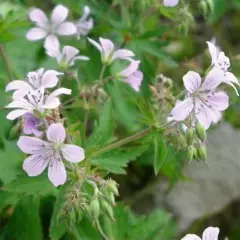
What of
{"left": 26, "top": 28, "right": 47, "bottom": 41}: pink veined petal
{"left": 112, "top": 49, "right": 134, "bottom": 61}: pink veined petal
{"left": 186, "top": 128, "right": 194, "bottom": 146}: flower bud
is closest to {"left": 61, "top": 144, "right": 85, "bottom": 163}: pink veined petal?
{"left": 186, "top": 128, "right": 194, "bottom": 146}: flower bud

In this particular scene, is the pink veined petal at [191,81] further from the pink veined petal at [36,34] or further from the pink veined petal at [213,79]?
the pink veined petal at [36,34]

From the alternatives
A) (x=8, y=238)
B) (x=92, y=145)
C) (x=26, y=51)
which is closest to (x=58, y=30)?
(x=26, y=51)

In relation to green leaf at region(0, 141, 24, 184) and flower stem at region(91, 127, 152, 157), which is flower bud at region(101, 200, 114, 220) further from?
green leaf at region(0, 141, 24, 184)

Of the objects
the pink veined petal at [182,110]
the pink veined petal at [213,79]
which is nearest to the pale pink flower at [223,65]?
the pink veined petal at [213,79]

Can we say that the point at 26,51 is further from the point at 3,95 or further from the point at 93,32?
the point at 3,95

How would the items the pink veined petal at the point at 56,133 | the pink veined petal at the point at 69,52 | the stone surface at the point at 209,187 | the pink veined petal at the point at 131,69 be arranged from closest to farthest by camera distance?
the pink veined petal at the point at 56,133 < the pink veined petal at the point at 131,69 < the pink veined petal at the point at 69,52 < the stone surface at the point at 209,187

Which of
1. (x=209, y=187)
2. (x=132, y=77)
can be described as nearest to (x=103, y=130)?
(x=132, y=77)

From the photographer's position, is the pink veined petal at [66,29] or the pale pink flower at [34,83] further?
the pink veined petal at [66,29]
